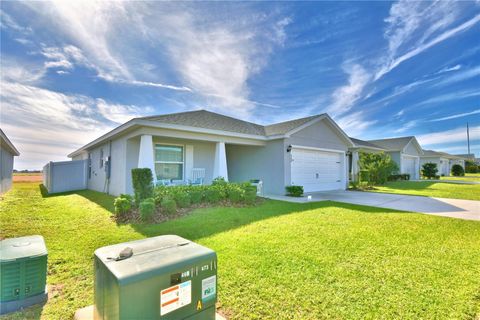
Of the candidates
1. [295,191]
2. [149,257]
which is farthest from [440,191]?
[149,257]

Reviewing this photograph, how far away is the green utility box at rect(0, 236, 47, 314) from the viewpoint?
93.6 inches

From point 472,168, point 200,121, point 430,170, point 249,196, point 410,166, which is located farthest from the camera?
point 472,168

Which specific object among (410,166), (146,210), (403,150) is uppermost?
(403,150)

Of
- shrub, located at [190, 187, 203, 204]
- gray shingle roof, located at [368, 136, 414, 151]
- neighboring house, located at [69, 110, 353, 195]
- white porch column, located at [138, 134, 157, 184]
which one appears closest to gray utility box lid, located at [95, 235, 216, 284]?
shrub, located at [190, 187, 203, 204]

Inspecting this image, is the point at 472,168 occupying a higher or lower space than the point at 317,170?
higher

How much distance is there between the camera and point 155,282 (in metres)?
1.53

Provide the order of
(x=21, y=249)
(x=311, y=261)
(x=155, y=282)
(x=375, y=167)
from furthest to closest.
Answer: (x=375, y=167) → (x=311, y=261) → (x=21, y=249) → (x=155, y=282)

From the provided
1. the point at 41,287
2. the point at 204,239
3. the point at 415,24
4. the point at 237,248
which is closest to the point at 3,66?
the point at 41,287

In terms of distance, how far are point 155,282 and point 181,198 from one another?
20.4 ft

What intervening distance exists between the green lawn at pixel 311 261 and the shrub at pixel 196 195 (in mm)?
1279

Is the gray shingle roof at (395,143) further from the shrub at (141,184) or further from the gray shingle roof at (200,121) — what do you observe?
the shrub at (141,184)

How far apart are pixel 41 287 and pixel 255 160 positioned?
10948 mm

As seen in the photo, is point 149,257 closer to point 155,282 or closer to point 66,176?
point 155,282

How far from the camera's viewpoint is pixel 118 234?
511 centimetres
